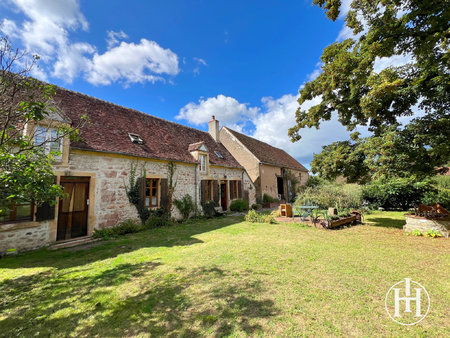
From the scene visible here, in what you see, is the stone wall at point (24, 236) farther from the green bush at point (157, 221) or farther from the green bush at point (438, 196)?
the green bush at point (438, 196)

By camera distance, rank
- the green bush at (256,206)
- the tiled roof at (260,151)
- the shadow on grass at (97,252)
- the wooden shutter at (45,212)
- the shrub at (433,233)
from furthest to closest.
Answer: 1. the tiled roof at (260,151)
2. the green bush at (256,206)
3. the shrub at (433,233)
4. the wooden shutter at (45,212)
5. the shadow on grass at (97,252)

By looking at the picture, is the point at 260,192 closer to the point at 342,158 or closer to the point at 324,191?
the point at 324,191

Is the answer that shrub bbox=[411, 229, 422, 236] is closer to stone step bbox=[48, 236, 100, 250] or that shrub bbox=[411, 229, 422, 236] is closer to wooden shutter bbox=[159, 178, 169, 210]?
wooden shutter bbox=[159, 178, 169, 210]

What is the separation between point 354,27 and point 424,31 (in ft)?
6.82

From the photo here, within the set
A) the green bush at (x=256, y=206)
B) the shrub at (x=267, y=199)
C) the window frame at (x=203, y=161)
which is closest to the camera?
the window frame at (x=203, y=161)

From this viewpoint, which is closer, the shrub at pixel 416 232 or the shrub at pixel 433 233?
the shrub at pixel 433 233

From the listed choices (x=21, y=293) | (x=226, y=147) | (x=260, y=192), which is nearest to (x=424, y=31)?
(x=21, y=293)

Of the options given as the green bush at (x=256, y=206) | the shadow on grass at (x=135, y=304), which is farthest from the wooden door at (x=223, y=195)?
the shadow on grass at (x=135, y=304)

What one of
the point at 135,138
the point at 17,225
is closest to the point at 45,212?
the point at 17,225

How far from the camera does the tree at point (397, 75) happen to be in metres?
5.70

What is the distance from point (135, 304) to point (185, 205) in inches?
320

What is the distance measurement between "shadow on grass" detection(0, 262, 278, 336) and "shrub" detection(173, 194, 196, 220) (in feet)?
21.8

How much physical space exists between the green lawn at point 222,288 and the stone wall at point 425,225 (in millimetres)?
822

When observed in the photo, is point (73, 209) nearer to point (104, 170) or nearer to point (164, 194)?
point (104, 170)
